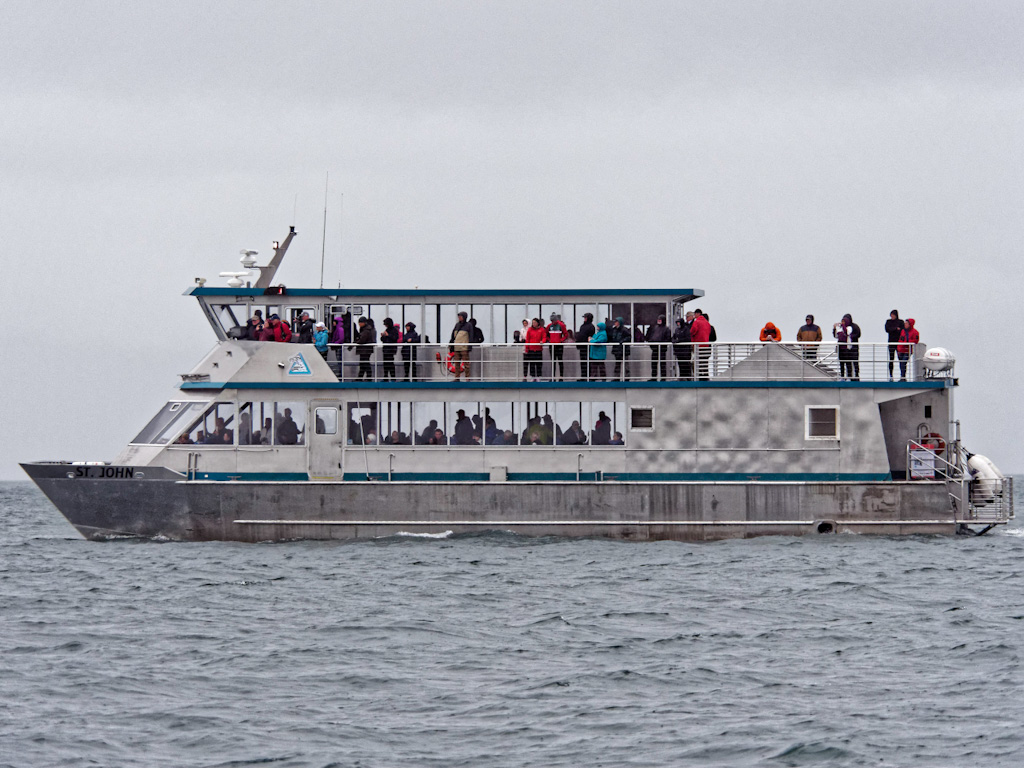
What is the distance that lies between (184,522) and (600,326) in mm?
9779

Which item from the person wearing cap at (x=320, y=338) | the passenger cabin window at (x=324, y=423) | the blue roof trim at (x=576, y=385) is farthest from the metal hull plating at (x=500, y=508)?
the person wearing cap at (x=320, y=338)

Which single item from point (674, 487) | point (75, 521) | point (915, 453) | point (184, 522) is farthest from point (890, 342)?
point (75, 521)

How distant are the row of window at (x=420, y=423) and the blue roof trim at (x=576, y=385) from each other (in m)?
0.40

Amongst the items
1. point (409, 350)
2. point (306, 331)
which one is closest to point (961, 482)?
point (409, 350)

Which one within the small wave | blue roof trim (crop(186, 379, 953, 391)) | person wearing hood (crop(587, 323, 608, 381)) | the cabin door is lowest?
the small wave

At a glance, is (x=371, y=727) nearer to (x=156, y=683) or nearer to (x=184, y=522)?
(x=156, y=683)

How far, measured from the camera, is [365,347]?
3084cm

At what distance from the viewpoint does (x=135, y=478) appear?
29656 millimetres

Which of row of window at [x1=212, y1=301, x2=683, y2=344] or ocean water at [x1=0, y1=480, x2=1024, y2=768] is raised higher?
row of window at [x1=212, y1=301, x2=683, y2=344]

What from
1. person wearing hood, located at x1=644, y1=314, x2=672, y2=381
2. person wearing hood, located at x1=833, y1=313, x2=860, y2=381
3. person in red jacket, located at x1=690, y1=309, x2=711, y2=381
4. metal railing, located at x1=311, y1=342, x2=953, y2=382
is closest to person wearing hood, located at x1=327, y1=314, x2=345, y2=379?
metal railing, located at x1=311, y1=342, x2=953, y2=382

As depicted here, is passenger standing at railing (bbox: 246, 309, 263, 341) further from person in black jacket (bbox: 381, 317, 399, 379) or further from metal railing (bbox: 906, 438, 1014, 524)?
metal railing (bbox: 906, 438, 1014, 524)

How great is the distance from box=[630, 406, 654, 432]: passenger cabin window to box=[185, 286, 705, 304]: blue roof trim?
2.69 metres

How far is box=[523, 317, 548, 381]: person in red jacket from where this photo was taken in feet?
100

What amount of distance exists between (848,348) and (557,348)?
646cm
